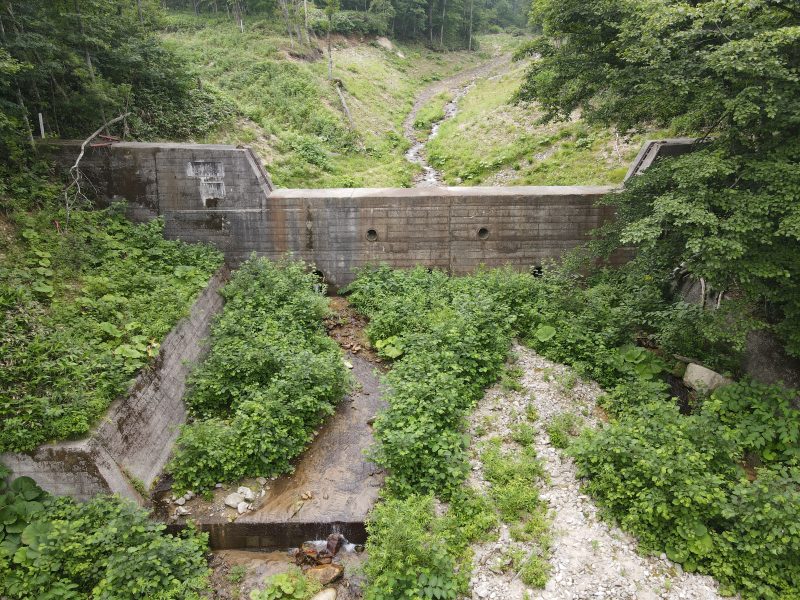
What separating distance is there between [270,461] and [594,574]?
5.34m

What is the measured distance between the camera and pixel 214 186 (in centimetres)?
1267

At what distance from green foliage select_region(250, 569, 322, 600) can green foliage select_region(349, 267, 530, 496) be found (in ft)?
6.01

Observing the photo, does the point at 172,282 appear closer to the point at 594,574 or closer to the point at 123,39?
the point at 123,39

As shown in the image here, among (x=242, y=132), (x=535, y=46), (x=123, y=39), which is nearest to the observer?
(x=535, y=46)

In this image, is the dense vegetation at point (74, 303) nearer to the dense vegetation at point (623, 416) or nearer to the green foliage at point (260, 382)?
the green foliage at point (260, 382)

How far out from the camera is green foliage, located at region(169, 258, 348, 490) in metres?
8.41

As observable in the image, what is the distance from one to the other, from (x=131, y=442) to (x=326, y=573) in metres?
3.85

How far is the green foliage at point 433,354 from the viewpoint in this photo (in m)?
8.09

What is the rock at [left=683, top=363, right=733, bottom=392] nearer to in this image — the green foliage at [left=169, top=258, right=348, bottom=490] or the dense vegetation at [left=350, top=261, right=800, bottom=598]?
the dense vegetation at [left=350, top=261, right=800, bottom=598]

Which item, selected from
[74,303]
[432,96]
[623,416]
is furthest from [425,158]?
[74,303]

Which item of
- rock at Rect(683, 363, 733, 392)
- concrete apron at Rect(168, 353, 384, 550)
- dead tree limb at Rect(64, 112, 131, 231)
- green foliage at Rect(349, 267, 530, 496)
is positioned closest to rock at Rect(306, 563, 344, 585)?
concrete apron at Rect(168, 353, 384, 550)

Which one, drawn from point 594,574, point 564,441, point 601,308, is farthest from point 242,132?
point 594,574

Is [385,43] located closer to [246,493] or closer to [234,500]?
[246,493]

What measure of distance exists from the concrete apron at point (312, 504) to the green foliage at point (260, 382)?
381 mm
